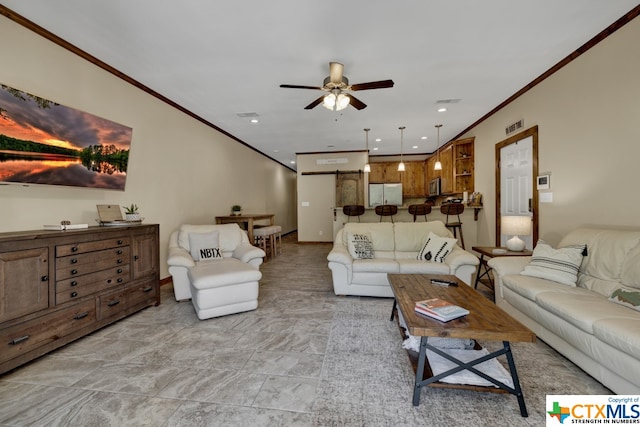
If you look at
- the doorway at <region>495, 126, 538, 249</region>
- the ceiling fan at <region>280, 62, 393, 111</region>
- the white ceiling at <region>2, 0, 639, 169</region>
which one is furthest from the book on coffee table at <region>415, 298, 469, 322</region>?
the doorway at <region>495, 126, 538, 249</region>

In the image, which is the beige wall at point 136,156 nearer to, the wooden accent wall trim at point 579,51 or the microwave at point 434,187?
the microwave at point 434,187

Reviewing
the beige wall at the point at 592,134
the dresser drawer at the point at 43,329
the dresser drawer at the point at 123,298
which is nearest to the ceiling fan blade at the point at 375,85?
the beige wall at the point at 592,134

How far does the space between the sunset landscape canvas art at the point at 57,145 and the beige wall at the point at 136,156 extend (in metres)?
0.19

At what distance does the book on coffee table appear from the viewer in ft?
5.65

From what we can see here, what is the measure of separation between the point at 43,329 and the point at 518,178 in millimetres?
5778

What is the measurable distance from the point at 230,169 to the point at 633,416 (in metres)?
6.35

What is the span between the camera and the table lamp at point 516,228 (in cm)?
329

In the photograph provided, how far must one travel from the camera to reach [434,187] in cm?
742

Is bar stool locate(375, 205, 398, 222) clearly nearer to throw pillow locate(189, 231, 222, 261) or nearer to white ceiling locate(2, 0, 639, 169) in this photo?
white ceiling locate(2, 0, 639, 169)

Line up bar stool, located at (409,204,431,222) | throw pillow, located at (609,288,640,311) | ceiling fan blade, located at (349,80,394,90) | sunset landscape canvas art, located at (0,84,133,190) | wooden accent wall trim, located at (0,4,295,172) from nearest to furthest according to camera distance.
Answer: throw pillow, located at (609,288,640,311) < sunset landscape canvas art, located at (0,84,133,190) < wooden accent wall trim, located at (0,4,295,172) < ceiling fan blade, located at (349,80,394,90) < bar stool, located at (409,204,431,222)

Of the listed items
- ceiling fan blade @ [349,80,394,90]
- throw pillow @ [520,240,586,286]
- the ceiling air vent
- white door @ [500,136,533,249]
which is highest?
ceiling fan blade @ [349,80,394,90]

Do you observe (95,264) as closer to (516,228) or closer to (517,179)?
(516,228)

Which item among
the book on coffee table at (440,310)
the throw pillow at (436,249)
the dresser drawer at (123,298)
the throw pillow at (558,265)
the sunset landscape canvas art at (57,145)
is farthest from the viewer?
Result: the throw pillow at (436,249)

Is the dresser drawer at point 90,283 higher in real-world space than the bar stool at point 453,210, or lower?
lower
